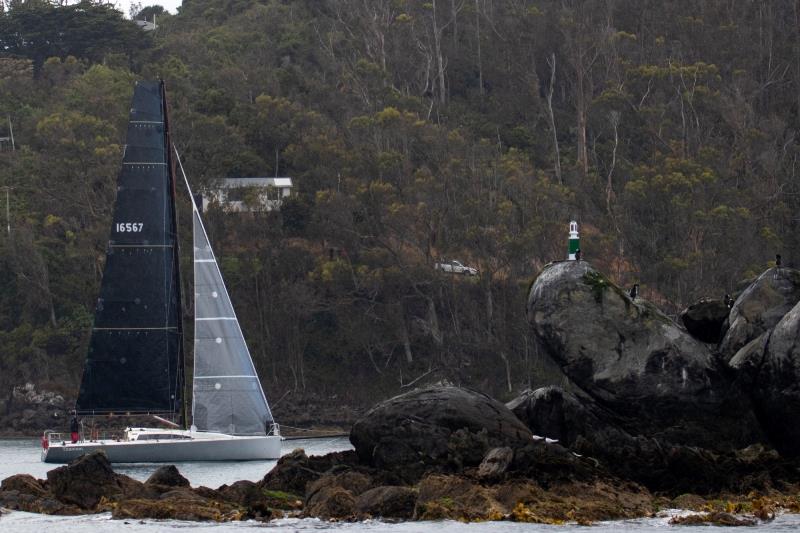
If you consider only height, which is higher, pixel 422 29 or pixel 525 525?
pixel 422 29

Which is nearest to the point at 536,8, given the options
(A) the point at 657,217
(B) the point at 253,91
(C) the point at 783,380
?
(B) the point at 253,91

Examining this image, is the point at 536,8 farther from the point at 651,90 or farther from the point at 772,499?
the point at 772,499

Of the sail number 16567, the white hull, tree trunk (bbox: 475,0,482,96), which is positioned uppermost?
tree trunk (bbox: 475,0,482,96)

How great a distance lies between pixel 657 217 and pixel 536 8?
23414mm

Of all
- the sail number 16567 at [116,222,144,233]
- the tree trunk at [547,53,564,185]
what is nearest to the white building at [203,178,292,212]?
the tree trunk at [547,53,564,185]

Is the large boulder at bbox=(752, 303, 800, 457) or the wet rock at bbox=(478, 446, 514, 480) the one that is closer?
the wet rock at bbox=(478, 446, 514, 480)

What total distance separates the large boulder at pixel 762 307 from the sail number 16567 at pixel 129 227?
16.2 m

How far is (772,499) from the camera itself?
2480 cm

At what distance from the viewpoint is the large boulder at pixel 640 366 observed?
1111 inches

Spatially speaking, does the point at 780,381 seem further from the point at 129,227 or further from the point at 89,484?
the point at 129,227

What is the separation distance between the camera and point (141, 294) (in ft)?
131

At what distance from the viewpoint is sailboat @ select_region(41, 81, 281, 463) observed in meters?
39.8

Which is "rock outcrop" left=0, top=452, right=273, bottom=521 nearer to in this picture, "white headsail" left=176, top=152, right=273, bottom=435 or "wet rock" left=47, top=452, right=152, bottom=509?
"wet rock" left=47, top=452, right=152, bottom=509

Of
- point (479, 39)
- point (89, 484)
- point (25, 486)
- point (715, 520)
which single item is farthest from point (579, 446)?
point (479, 39)
